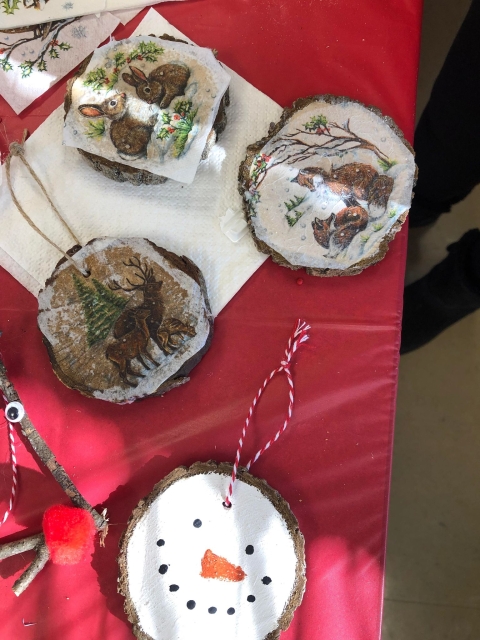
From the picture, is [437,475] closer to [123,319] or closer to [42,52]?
[123,319]

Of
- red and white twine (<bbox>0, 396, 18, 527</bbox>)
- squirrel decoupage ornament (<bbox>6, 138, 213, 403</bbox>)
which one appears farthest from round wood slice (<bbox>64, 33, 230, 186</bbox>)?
red and white twine (<bbox>0, 396, 18, 527</bbox>)

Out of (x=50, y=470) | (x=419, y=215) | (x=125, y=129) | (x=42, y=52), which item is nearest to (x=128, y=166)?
(x=125, y=129)

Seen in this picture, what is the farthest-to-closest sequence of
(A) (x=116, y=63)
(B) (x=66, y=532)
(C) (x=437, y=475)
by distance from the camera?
(C) (x=437, y=475)
(A) (x=116, y=63)
(B) (x=66, y=532)

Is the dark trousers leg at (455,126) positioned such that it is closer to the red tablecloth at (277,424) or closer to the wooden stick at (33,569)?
the red tablecloth at (277,424)

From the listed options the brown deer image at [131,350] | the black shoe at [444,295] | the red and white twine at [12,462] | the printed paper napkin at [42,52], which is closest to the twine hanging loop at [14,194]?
the printed paper napkin at [42,52]

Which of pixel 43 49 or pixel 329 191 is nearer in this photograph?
pixel 329 191

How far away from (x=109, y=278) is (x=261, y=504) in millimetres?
545

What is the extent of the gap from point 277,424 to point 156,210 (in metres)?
0.54

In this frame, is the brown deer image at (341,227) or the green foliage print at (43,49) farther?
the green foliage print at (43,49)

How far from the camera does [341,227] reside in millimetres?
988

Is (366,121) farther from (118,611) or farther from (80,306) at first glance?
(118,611)

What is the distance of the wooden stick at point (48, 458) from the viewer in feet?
3.10

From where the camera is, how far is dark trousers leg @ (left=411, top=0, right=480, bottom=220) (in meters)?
0.99

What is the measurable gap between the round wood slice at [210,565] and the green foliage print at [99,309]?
0.33 metres
